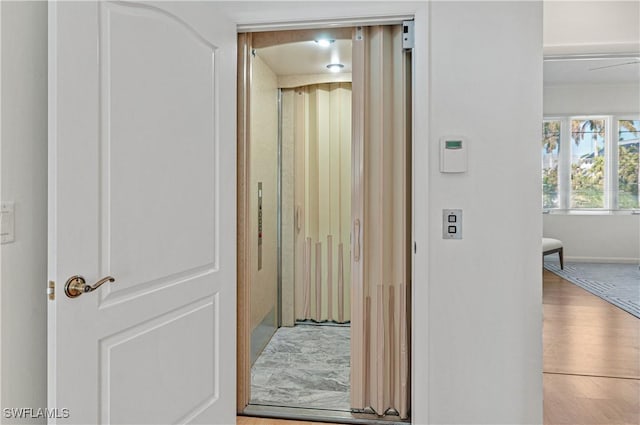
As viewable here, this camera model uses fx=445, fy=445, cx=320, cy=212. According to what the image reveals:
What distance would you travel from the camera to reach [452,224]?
1.96 metres

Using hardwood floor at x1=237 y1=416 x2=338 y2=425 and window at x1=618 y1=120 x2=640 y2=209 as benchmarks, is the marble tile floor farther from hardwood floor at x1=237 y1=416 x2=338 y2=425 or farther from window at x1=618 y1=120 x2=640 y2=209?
window at x1=618 y1=120 x2=640 y2=209

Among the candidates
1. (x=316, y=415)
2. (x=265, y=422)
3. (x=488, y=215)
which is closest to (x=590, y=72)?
(x=488, y=215)

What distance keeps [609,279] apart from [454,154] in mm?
4276

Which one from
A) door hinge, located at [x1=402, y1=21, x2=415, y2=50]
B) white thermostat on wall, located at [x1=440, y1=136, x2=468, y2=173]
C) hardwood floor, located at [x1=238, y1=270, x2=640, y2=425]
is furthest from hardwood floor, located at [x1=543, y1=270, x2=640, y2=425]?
door hinge, located at [x1=402, y1=21, x2=415, y2=50]

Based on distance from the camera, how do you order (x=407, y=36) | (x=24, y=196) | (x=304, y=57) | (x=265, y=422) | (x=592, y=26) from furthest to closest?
(x=304, y=57)
(x=592, y=26)
(x=265, y=422)
(x=407, y=36)
(x=24, y=196)

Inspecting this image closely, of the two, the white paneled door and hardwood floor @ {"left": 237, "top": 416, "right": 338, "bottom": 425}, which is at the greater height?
the white paneled door

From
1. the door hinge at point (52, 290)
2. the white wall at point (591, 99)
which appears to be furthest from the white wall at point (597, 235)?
the door hinge at point (52, 290)

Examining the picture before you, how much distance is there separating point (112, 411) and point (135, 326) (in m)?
0.26

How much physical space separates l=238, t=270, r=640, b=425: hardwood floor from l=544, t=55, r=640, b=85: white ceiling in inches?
108

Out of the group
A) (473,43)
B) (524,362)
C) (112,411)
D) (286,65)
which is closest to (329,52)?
(286,65)

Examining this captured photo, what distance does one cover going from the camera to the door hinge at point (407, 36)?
2029mm

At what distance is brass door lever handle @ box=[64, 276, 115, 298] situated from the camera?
1.24 metres

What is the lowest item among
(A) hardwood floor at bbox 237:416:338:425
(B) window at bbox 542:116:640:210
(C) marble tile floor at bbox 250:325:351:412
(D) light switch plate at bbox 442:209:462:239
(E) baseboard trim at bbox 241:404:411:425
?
(A) hardwood floor at bbox 237:416:338:425

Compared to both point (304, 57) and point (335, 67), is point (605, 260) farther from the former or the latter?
point (304, 57)
